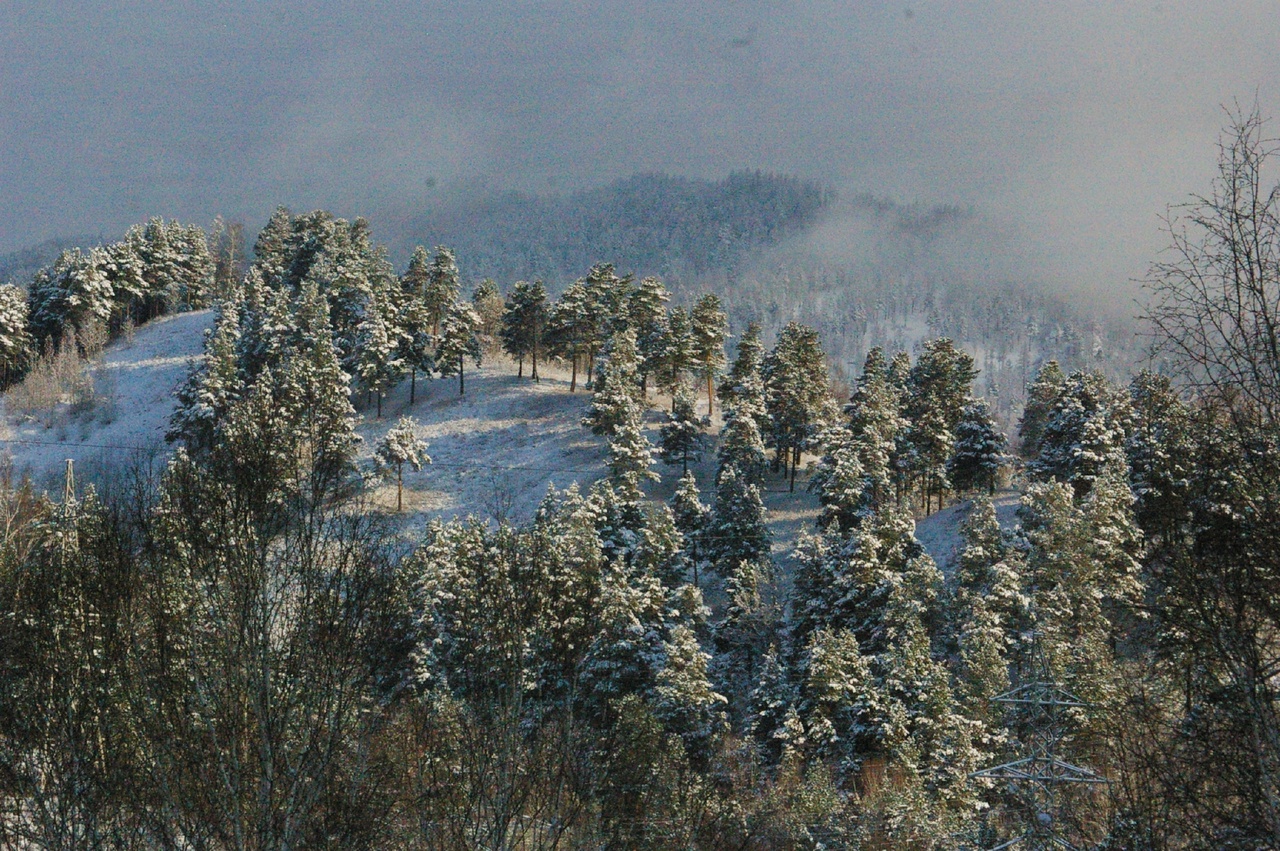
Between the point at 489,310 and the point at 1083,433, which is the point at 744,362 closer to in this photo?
the point at 1083,433

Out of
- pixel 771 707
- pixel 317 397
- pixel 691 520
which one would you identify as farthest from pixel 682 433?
pixel 317 397

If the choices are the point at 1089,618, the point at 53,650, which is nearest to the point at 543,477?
the point at 1089,618

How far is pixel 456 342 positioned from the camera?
74.8 metres

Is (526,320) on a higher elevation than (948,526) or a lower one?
higher

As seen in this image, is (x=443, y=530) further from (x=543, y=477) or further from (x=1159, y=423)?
(x=1159, y=423)

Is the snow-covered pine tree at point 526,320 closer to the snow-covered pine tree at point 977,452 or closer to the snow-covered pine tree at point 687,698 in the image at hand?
the snow-covered pine tree at point 977,452

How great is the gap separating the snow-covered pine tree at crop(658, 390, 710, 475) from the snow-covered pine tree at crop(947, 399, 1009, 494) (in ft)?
61.3

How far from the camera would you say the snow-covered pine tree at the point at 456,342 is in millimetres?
74875

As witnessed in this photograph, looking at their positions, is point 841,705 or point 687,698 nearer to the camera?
point 687,698

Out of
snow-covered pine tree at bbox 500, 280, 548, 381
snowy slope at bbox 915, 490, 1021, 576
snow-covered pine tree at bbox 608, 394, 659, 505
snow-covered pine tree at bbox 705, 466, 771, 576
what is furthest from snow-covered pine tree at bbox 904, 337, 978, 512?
snow-covered pine tree at bbox 500, 280, 548, 381

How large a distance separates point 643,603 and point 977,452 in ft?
104

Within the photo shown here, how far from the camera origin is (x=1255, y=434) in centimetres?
535

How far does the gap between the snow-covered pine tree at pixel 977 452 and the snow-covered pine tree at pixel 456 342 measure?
44.5 m

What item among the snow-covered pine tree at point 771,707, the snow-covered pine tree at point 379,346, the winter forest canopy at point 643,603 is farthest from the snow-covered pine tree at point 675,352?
the snow-covered pine tree at point 771,707
